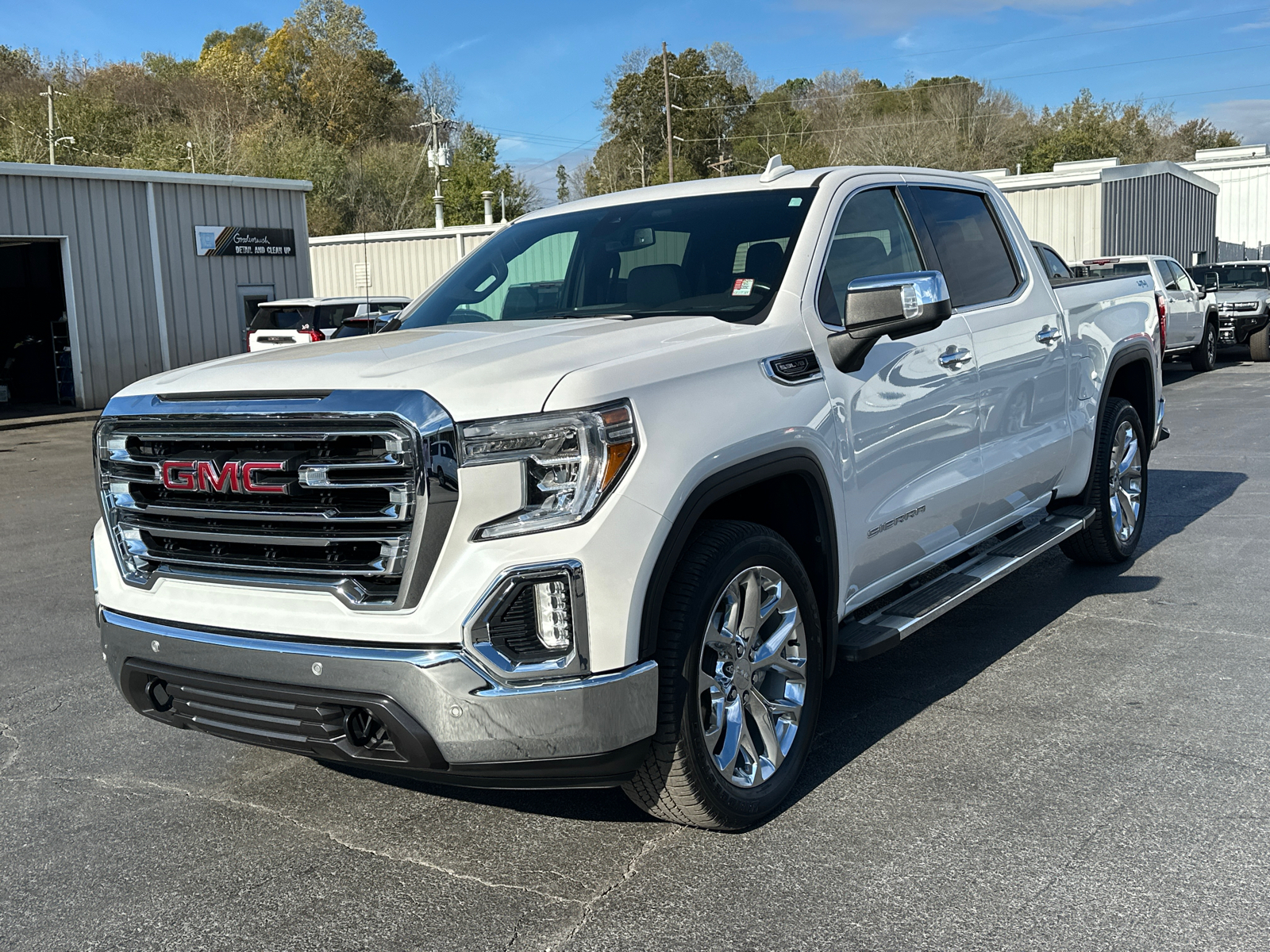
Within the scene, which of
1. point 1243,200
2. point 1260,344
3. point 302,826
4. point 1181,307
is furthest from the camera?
point 1243,200

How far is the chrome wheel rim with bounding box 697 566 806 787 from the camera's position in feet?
11.1

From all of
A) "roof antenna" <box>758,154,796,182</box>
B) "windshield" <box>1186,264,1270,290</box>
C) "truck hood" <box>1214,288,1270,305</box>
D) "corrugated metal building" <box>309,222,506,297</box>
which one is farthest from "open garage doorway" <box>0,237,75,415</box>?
"windshield" <box>1186,264,1270,290</box>

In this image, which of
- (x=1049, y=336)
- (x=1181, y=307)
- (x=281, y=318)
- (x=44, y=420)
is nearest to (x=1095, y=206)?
(x=1181, y=307)

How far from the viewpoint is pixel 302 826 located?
12.1ft

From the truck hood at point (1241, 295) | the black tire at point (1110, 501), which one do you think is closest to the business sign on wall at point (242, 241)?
the truck hood at point (1241, 295)

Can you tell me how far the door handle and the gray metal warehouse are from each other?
60.7 feet

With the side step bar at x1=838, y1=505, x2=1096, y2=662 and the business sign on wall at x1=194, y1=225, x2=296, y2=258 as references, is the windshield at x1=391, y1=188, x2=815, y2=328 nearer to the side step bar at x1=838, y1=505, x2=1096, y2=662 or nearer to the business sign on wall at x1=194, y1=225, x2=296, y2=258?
the side step bar at x1=838, y1=505, x2=1096, y2=662

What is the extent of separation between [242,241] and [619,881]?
22187 millimetres

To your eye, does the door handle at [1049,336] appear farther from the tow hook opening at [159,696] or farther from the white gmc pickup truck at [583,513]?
the tow hook opening at [159,696]

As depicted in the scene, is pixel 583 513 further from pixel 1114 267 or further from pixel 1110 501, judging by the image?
pixel 1114 267

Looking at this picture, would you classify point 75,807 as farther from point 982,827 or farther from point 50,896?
point 982,827

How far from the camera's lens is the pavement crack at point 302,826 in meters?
3.23

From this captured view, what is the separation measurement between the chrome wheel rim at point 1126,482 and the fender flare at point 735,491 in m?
2.99

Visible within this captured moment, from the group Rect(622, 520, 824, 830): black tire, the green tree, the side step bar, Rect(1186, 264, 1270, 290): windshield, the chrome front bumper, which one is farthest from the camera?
the green tree
